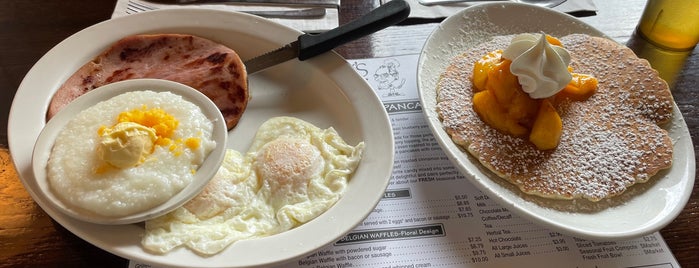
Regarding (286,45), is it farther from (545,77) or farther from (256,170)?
(545,77)

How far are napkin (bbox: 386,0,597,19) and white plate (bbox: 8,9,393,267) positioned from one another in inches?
17.0

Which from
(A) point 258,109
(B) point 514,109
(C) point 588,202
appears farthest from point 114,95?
(C) point 588,202

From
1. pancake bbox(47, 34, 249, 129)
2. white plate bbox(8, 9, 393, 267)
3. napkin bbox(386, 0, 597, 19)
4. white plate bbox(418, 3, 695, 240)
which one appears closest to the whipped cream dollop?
white plate bbox(418, 3, 695, 240)

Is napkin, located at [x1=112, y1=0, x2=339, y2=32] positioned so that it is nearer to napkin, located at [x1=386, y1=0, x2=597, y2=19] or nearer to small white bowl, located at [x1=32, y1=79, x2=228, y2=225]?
napkin, located at [x1=386, y1=0, x2=597, y2=19]

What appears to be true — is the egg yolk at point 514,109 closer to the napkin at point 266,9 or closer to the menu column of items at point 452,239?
the menu column of items at point 452,239

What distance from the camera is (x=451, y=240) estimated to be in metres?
0.94

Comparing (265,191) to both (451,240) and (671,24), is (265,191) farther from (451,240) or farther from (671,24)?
(671,24)

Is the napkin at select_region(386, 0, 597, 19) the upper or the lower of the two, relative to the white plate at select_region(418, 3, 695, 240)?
upper

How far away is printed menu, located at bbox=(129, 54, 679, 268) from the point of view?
90 centimetres

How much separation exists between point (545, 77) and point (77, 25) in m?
1.15

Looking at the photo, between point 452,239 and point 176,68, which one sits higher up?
point 176,68

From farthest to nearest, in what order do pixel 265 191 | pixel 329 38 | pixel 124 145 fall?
pixel 329 38
pixel 265 191
pixel 124 145

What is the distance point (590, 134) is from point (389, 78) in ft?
1.61

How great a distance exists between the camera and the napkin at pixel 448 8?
1.46m
